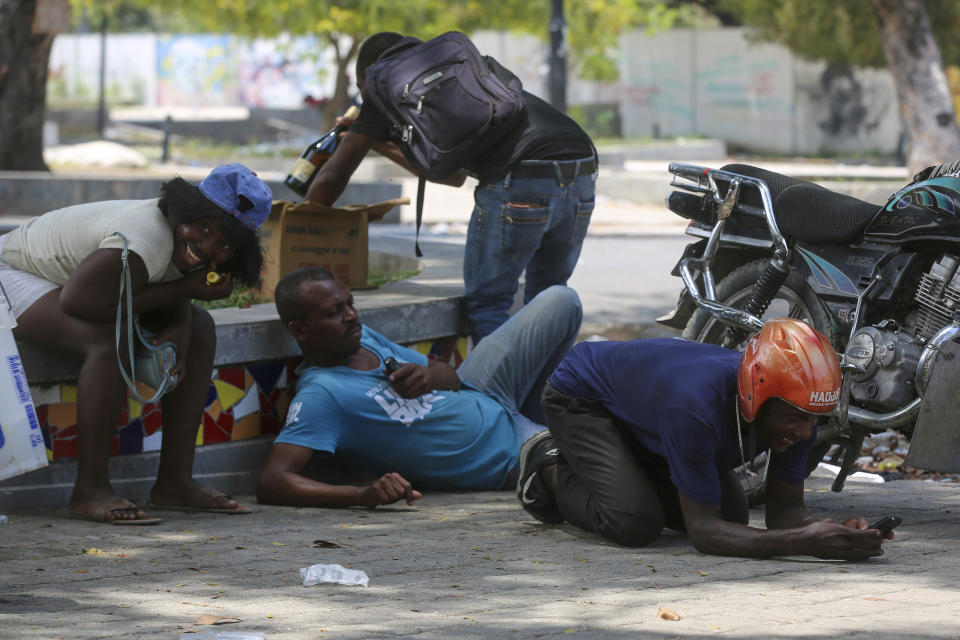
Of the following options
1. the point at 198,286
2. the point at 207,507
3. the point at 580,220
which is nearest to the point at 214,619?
the point at 207,507

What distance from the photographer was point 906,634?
10.9 feet

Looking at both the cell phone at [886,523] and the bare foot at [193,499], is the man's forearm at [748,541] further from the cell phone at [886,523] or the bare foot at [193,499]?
the bare foot at [193,499]

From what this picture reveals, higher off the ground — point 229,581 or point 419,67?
point 419,67

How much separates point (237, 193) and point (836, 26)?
783 inches

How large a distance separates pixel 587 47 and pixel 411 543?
78.1ft

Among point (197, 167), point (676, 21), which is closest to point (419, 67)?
point (197, 167)

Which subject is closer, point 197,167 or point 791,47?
point 197,167

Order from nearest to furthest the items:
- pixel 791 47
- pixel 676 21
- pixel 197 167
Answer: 1. pixel 197 167
2. pixel 791 47
3. pixel 676 21

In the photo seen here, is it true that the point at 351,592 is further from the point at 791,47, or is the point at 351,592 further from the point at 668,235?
the point at 791,47

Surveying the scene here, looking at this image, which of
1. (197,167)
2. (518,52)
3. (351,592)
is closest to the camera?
(351,592)

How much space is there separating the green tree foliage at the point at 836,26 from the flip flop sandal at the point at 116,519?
58.1ft

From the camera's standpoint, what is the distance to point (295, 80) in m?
41.6

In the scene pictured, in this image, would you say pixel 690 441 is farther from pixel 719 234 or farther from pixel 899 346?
pixel 719 234

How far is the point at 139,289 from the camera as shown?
4910 mm
